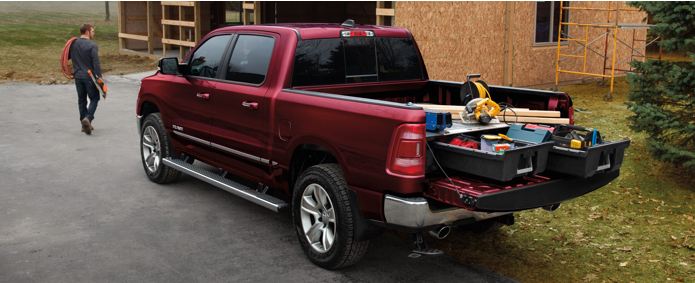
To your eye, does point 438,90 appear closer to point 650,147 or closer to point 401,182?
point 401,182

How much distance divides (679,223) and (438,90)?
9.18 feet

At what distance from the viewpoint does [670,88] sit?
24.3 ft

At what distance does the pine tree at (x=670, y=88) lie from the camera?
7.11 metres

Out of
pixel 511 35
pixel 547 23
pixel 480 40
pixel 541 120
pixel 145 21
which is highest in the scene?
pixel 145 21

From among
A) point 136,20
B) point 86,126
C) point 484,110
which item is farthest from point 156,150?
point 136,20

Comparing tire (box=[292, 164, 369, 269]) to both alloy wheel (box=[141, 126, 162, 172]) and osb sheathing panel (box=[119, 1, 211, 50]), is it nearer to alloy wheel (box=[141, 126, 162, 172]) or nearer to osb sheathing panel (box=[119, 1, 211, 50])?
alloy wheel (box=[141, 126, 162, 172])

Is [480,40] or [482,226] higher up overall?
[480,40]

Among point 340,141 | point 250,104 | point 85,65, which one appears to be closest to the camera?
point 340,141

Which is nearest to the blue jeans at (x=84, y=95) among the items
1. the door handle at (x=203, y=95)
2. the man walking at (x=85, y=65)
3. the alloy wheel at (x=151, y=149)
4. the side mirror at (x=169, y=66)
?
the man walking at (x=85, y=65)

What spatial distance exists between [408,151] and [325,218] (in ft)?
3.58

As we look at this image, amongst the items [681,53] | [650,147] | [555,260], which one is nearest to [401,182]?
[555,260]

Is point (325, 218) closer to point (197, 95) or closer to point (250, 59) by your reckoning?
point (250, 59)

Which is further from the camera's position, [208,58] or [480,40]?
[480,40]

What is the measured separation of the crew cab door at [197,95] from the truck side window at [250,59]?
243 mm
